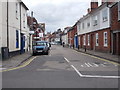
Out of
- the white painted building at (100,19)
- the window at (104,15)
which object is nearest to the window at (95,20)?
the white painted building at (100,19)

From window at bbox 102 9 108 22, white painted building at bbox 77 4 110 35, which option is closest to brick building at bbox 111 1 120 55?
white painted building at bbox 77 4 110 35

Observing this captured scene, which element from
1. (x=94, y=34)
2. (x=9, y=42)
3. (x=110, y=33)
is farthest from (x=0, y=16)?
(x=94, y=34)

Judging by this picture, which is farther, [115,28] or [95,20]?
[95,20]

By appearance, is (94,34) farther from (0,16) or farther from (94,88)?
(94,88)

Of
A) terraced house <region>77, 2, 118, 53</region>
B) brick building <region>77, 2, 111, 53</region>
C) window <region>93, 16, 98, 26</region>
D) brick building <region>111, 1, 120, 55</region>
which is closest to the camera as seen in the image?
brick building <region>111, 1, 120, 55</region>

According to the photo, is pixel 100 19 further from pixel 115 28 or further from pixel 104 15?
pixel 115 28

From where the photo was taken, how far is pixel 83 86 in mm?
7270

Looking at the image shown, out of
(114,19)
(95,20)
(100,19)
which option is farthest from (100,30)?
(114,19)

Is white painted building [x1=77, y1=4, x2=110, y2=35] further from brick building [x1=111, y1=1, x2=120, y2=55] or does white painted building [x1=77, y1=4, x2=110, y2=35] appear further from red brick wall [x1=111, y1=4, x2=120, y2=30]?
brick building [x1=111, y1=1, x2=120, y2=55]

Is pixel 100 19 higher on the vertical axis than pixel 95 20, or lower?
lower

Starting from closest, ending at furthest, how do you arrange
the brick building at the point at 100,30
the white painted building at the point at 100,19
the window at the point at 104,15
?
the brick building at the point at 100,30, the white painted building at the point at 100,19, the window at the point at 104,15

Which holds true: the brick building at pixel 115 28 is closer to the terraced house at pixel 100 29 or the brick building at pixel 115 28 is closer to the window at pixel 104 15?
the terraced house at pixel 100 29

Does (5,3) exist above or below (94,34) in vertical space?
above

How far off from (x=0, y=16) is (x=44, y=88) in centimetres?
1181
